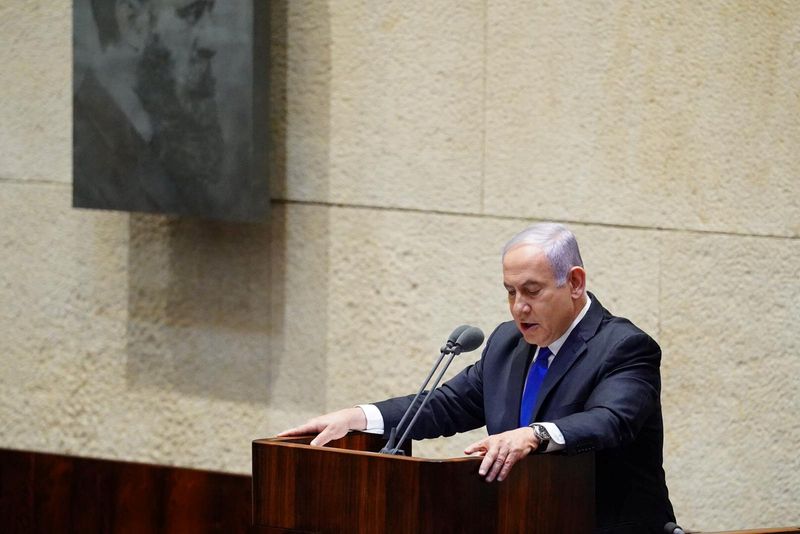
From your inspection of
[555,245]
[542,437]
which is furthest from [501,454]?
[555,245]

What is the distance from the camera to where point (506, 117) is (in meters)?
4.11

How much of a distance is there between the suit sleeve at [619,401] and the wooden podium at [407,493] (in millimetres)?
67

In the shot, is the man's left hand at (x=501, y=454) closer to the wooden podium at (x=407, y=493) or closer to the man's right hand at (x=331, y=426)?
the wooden podium at (x=407, y=493)

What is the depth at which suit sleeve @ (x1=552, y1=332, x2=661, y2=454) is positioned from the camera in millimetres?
2443

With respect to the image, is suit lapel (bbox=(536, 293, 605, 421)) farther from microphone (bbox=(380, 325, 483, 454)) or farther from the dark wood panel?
the dark wood panel

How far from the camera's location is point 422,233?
167 inches

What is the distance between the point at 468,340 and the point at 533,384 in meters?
0.23

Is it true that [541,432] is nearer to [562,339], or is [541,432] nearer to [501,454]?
[501,454]

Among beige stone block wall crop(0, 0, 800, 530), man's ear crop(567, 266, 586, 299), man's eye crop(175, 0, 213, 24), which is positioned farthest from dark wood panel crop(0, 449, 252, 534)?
man's ear crop(567, 266, 586, 299)

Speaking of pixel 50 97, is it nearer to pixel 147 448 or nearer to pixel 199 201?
pixel 199 201

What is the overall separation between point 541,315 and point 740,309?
59.6 inches

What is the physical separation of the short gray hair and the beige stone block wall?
4.52ft

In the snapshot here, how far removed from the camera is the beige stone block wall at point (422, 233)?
3.94 metres

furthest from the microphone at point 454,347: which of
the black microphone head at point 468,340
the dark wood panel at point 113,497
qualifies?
the dark wood panel at point 113,497
